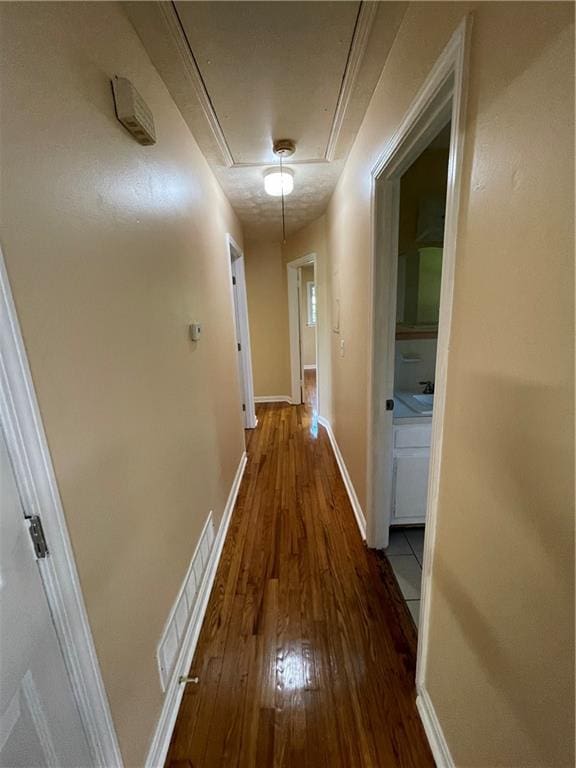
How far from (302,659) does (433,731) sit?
0.51 meters

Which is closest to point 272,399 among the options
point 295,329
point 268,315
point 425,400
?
point 295,329

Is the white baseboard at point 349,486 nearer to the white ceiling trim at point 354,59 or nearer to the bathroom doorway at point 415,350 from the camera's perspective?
the bathroom doorway at point 415,350

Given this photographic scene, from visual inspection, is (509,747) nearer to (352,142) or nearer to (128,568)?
(128,568)

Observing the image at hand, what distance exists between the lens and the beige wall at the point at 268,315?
14.0 feet

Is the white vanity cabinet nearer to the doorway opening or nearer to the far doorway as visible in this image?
the doorway opening

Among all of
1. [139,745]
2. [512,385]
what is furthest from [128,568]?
[512,385]

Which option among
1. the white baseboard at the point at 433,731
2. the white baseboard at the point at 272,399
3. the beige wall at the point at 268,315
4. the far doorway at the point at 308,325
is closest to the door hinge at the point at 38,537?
the white baseboard at the point at 433,731

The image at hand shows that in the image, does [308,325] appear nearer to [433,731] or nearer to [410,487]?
[410,487]

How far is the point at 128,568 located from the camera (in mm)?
908

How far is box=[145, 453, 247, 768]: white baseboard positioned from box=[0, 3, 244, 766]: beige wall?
2.6 inches

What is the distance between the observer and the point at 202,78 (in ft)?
4.11

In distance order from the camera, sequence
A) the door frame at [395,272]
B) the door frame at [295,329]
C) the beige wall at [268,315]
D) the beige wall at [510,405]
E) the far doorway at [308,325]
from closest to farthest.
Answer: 1. the beige wall at [510,405]
2. the door frame at [395,272]
3. the door frame at [295,329]
4. the beige wall at [268,315]
5. the far doorway at [308,325]

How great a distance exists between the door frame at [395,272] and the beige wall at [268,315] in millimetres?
2902

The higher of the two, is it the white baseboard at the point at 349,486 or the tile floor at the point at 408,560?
the white baseboard at the point at 349,486
